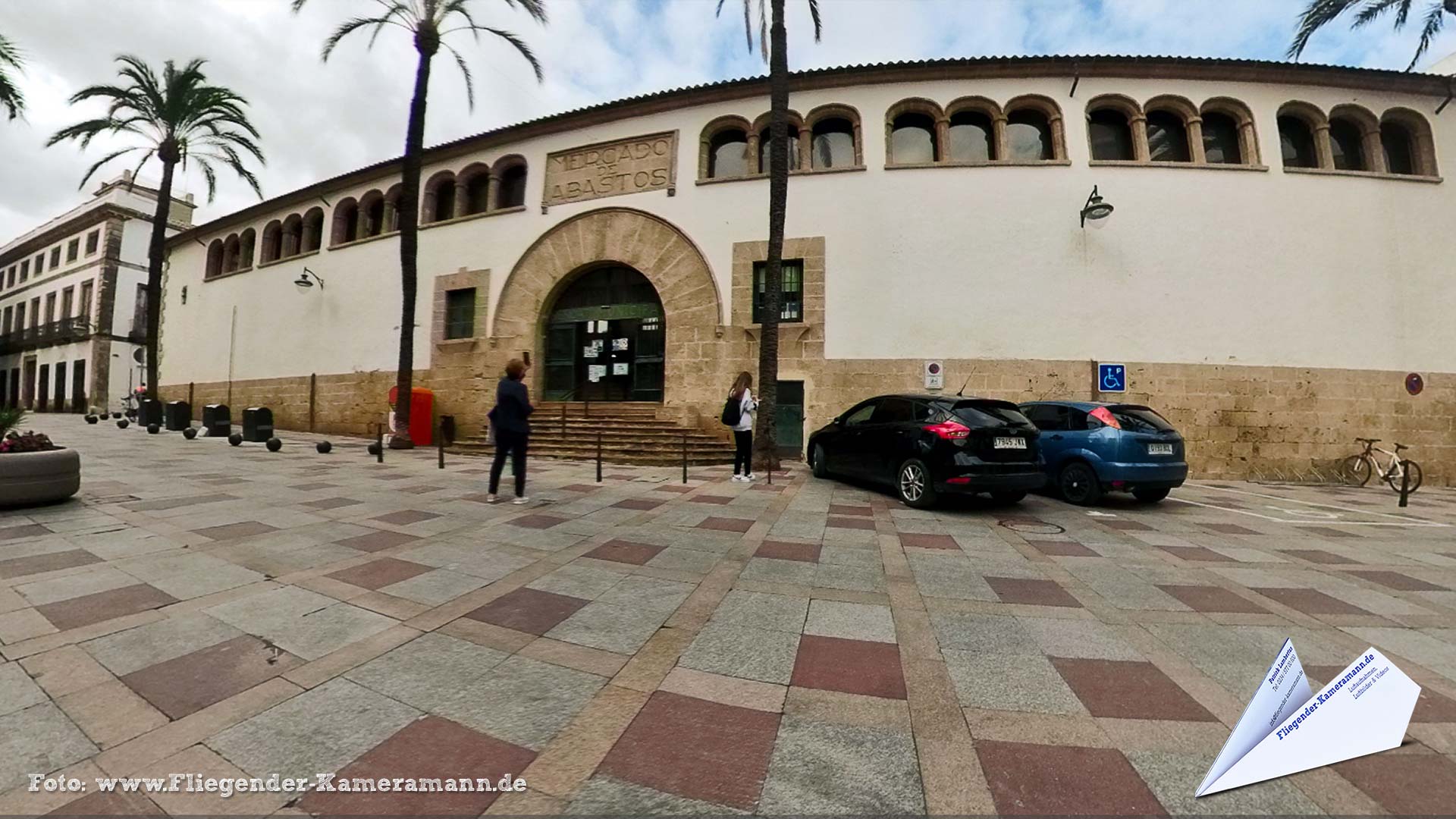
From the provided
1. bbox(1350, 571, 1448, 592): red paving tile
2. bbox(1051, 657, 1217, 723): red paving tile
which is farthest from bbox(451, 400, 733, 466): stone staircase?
bbox(1350, 571, 1448, 592): red paving tile

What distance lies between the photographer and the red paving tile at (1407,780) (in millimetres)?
1647

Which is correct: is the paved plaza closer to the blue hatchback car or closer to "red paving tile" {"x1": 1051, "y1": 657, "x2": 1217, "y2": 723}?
"red paving tile" {"x1": 1051, "y1": 657, "x2": 1217, "y2": 723}

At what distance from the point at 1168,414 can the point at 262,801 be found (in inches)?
584

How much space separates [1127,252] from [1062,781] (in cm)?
1343

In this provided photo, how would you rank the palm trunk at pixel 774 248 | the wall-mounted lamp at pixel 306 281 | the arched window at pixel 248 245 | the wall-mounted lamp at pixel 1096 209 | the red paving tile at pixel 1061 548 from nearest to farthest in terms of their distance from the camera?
1. the red paving tile at pixel 1061 548
2. the palm trunk at pixel 774 248
3. the wall-mounted lamp at pixel 1096 209
4. the wall-mounted lamp at pixel 306 281
5. the arched window at pixel 248 245

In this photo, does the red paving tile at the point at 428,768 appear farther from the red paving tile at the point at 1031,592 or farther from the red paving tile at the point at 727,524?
the red paving tile at the point at 727,524

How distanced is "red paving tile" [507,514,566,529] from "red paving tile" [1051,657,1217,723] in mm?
4421

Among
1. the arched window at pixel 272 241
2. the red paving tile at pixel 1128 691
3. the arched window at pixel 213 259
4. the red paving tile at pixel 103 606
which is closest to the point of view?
the red paving tile at pixel 1128 691

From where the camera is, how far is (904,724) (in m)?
2.04

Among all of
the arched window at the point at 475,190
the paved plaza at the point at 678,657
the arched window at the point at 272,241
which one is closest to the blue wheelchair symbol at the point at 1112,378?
the paved plaza at the point at 678,657

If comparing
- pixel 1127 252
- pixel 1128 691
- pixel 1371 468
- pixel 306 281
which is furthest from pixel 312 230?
pixel 1371 468

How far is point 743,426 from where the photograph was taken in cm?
829

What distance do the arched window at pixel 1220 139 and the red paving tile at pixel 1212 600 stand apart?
1357cm

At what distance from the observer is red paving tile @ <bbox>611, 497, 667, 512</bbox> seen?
612 cm
